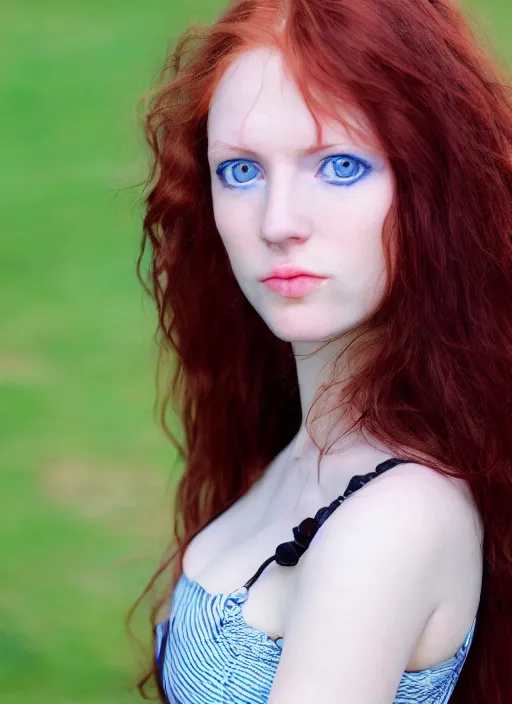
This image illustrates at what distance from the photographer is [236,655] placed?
162 centimetres

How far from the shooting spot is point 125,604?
3.54 metres

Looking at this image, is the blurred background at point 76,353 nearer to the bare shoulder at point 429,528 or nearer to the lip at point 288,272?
the lip at point 288,272

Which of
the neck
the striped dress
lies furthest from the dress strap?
the neck

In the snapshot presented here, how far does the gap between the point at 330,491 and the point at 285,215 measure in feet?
1.34

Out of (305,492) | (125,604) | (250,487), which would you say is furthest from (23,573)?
(305,492)

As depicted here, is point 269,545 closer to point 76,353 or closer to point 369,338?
point 369,338

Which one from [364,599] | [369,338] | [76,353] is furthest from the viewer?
[76,353]

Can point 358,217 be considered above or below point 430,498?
above

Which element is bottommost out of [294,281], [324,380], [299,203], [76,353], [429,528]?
[76,353]

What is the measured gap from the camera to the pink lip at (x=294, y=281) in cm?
161

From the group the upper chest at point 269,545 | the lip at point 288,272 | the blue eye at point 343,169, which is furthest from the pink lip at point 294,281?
the upper chest at point 269,545

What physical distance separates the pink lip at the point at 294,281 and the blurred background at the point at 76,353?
27.4 inches

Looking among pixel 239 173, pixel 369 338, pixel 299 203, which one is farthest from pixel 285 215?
pixel 369 338

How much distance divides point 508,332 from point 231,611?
545 millimetres
